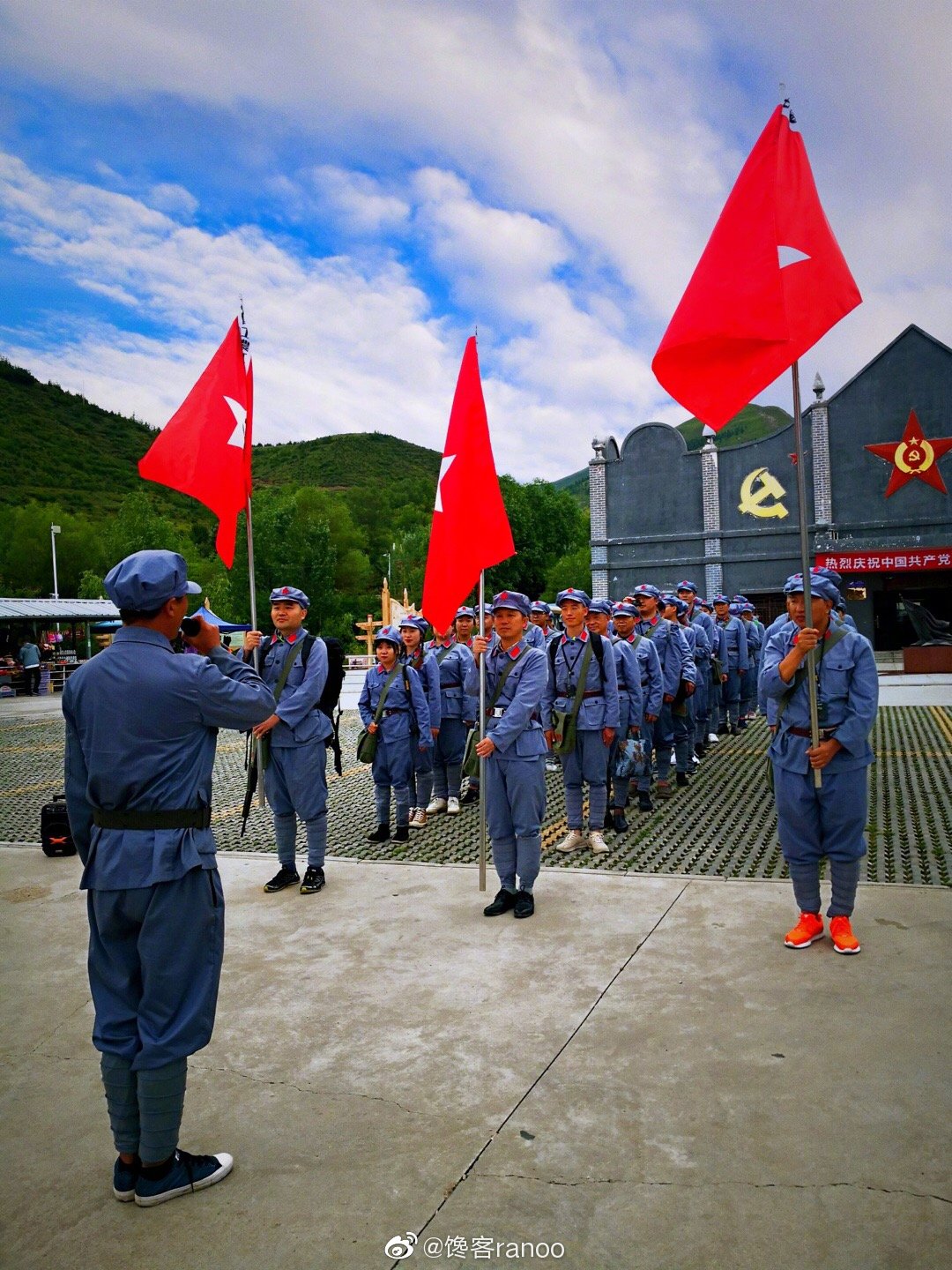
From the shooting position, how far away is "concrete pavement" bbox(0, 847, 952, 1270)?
8.60ft

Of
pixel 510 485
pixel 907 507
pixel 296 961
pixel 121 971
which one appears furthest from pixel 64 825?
pixel 510 485

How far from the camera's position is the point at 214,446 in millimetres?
5902

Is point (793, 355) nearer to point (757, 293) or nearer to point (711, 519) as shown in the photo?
point (757, 293)

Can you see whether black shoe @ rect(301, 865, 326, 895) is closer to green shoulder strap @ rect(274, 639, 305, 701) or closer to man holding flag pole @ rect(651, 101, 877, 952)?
green shoulder strap @ rect(274, 639, 305, 701)

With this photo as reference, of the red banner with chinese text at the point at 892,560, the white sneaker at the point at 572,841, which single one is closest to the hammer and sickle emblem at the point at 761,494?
the red banner with chinese text at the point at 892,560

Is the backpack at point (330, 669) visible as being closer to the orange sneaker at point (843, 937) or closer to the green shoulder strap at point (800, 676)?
the green shoulder strap at point (800, 676)

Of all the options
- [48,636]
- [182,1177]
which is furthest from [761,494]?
[182,1177]

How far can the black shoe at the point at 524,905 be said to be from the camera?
5449 millimetres

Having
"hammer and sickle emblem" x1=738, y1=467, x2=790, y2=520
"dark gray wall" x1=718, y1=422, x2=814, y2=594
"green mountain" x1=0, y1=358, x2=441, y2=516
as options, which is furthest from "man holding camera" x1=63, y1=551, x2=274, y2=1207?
"green mountain" x1=0, y1=358, x2=441, y2=516

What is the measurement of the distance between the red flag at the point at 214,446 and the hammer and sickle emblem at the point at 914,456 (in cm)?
2936

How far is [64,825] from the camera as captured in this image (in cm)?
737

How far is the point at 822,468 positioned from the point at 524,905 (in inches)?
1165

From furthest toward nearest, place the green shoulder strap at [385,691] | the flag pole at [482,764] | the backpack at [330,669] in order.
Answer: the green shoulder strap at [385,691], the backpack at [330,669], the flag pole at [482,764]

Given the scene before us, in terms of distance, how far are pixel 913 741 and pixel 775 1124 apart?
9.76 metres
